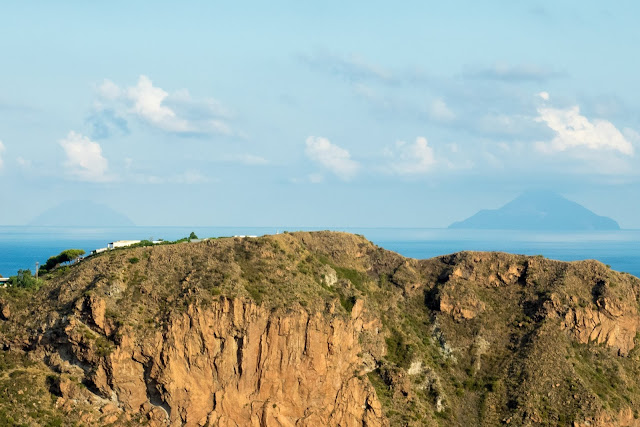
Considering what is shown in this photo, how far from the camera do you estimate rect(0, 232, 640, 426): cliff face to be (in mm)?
79062

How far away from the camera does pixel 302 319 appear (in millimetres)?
83625

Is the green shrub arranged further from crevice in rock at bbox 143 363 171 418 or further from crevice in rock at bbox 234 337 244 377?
crevice in rock at bbox 234 337 244 377

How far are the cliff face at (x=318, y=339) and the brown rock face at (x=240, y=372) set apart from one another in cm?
13

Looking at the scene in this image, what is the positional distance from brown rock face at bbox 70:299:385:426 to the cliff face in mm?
134

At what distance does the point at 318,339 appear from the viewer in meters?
84.1

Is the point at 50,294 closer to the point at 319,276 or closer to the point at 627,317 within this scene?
the point at 319,276

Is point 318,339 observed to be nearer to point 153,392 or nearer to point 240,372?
point 240,372

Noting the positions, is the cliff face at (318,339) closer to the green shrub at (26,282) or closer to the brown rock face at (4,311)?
the brown rock face at (4,311)

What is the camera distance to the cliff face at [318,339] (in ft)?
259

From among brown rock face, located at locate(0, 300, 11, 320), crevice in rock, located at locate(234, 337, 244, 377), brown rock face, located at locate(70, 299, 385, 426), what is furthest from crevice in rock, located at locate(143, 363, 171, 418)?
brown rock face, located at locate(0, 300, 11, 320)

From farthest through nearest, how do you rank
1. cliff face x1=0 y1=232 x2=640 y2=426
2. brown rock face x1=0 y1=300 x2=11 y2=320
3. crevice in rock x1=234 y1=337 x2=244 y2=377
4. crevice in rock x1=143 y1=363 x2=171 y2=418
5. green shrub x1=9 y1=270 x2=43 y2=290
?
green shrub x1=9 y1=270 x2=43 y2=290 < brown rock face x1=0 y1=300 x2=11 y2=320 < crevice in rock x1=234 y1=337 x2=244 y2=377 < crevice in rock x1=143 y1=363 x2=171 y2=418 < cliff face x1=0 y1=232 x2=640 y2=426

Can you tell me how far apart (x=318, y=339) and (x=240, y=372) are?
8.36 m

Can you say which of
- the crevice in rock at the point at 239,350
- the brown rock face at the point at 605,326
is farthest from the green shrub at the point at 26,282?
→ the brown rock face at the point at 605,326

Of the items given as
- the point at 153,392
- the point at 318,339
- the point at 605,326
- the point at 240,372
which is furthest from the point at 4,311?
the point at 605,326
